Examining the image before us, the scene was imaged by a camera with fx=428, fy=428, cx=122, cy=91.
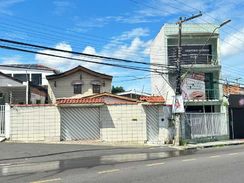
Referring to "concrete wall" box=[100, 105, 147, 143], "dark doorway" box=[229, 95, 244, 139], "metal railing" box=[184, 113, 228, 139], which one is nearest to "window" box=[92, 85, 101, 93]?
"dark doorway" box=[229, 95, 244, 139]

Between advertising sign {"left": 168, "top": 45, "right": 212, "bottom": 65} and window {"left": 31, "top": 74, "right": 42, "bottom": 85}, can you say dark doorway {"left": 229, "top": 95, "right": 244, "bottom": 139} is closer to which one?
advertising sign {"left": 168, "top": 45, "right": 212, "bottom": 65}

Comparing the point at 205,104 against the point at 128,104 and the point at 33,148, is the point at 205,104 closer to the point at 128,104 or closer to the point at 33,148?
the point at 128,104

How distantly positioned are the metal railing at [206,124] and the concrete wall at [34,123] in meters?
8.98

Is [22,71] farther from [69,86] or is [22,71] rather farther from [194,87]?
[194,87]

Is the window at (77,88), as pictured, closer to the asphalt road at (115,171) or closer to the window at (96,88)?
the window at (96,88)

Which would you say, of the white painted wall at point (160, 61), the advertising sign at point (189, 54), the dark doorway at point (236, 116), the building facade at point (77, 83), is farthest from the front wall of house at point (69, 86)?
the dark doorway at point (236, 116)

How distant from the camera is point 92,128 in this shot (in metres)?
26.9

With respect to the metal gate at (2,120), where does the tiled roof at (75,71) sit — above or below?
above

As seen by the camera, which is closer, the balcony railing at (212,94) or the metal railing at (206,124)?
the metal railing at (206,124)

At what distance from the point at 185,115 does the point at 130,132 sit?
4.48m

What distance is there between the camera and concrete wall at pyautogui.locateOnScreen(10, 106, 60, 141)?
83.9 ft

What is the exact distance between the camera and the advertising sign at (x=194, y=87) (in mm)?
41469

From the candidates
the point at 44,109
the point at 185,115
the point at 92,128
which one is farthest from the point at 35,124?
the point at 185,115

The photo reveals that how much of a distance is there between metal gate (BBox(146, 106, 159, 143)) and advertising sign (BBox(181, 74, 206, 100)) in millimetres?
14457
